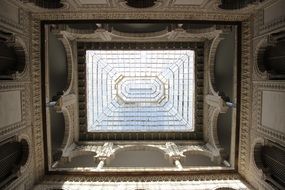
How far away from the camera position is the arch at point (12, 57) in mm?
11719

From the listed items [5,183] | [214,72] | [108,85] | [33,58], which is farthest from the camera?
[108,85]

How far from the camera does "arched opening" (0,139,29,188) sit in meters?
11.6

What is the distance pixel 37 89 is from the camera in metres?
14.0

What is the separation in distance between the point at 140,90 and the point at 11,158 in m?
12.4

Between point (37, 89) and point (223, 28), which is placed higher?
point (223, 28)

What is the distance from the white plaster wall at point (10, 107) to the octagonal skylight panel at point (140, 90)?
28.5ft

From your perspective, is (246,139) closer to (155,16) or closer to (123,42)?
(155,16)

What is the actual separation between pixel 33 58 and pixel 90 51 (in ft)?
23.0

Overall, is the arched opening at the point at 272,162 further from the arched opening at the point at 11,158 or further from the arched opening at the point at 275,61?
the arched opening at the point at 11,158

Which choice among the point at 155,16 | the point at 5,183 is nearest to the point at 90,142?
the point at 5,183

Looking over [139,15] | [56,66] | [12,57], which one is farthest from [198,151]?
[12,57]

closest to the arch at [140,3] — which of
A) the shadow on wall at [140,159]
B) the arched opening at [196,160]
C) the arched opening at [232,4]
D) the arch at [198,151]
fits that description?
the arched opening at [232,4]

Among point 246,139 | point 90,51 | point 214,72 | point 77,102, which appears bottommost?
point 246,139

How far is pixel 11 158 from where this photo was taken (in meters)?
12.5
